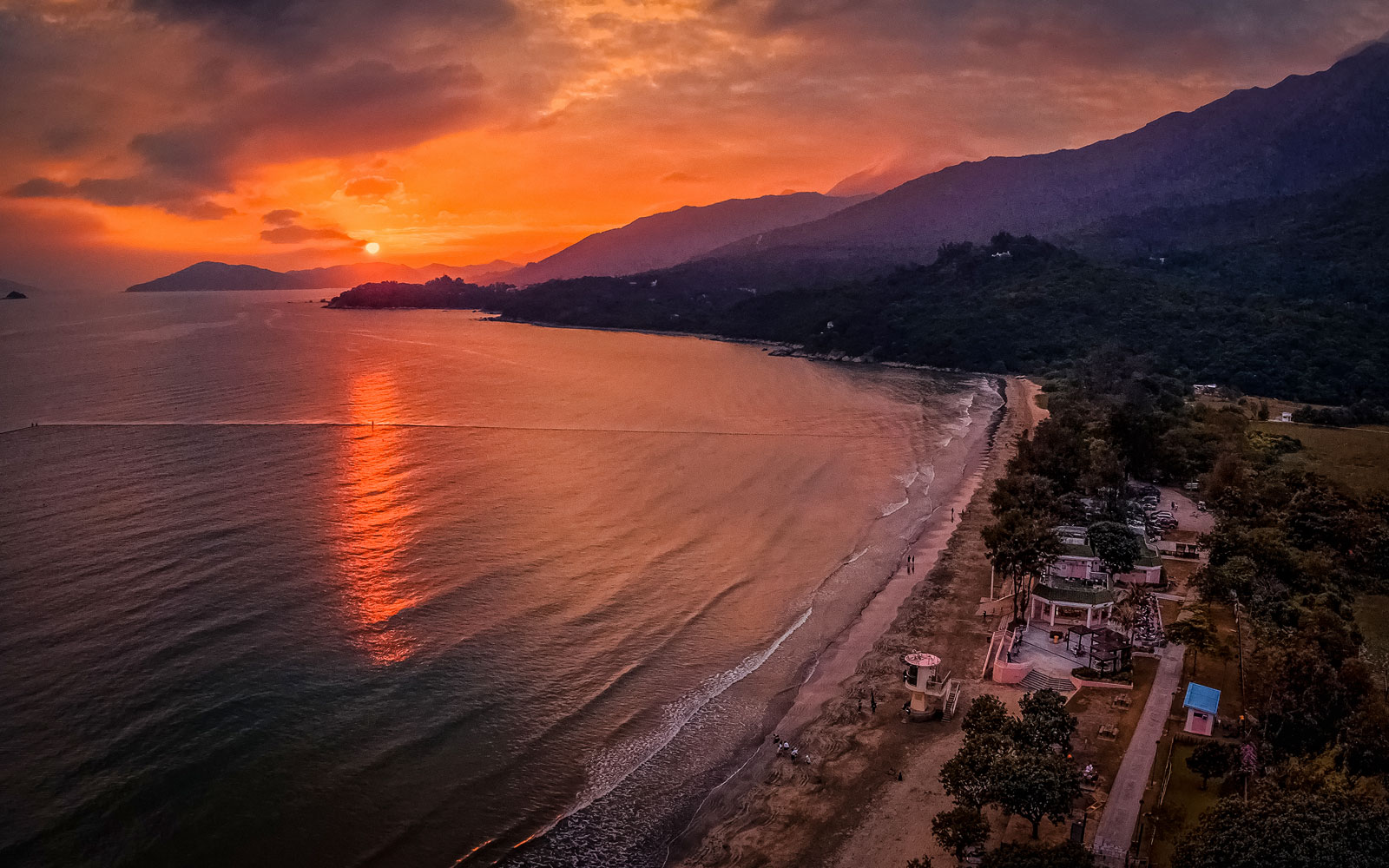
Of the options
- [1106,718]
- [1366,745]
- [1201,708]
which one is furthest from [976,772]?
[1366,745]

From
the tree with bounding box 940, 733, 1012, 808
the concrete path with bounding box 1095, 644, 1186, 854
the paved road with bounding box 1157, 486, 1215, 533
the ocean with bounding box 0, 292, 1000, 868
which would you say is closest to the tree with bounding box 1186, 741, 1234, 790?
the concrete path with bounding box 1095, 644, 1186, 854

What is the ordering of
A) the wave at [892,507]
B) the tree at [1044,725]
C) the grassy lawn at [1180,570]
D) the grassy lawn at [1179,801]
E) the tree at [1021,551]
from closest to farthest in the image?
the grassy lawn at [1179,801], the tree at [1044,725], the tree at [1021,551], the grassy lawn at [1180,570], the wave at [892,507]

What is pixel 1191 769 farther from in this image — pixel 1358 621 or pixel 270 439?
pixel 270 439

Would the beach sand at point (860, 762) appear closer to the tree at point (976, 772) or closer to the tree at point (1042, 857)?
the tree at point (976, 772)

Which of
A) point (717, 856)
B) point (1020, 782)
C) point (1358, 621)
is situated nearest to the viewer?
point (1020, 782)

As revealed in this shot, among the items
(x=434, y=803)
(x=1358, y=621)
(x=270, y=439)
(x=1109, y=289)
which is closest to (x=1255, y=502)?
(x=1358, y=621)

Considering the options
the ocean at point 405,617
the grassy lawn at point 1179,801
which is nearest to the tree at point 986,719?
the grassy lawn at point 1179,801

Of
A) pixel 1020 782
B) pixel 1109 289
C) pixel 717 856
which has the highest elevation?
A: pixel 1109 289
